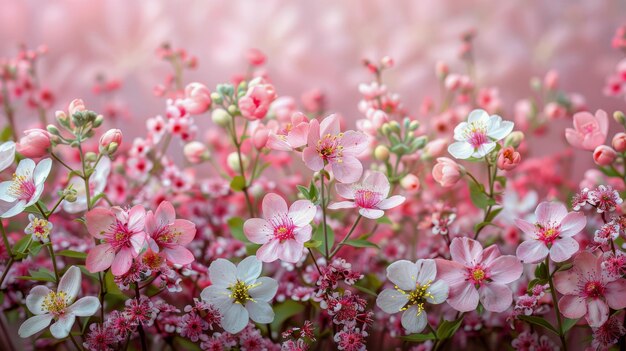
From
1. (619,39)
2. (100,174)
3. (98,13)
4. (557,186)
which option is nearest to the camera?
(100,174)

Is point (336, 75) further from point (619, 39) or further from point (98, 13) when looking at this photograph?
point (619, 39)

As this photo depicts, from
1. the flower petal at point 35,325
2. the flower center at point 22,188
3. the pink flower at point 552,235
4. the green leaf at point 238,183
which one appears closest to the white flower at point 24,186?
the flower center at point 22,188

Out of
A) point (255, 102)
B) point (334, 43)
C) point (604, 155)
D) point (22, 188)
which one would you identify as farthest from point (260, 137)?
point (334, 43)

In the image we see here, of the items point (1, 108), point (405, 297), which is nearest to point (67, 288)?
point (405, 297)

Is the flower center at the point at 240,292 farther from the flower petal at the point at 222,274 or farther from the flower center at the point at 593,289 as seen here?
the flower center at the point at 593,289

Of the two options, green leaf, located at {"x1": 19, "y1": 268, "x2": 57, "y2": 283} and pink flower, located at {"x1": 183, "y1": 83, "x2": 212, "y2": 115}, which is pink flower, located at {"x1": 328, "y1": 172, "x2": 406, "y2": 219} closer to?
pink flower, located at {"x1": 183, "y1": 83, "x2": 212, "y2": 115}

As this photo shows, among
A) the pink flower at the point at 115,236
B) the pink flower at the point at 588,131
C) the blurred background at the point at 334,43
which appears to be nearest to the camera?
the pink flower at the point at 115,236
